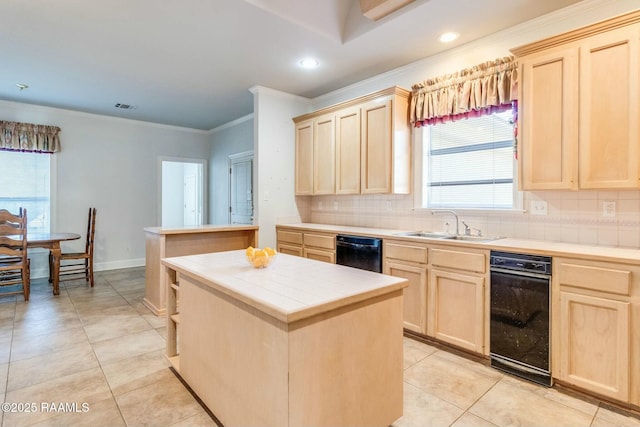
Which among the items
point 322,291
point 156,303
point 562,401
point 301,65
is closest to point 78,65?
point 301,65

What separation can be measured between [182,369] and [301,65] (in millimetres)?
3042

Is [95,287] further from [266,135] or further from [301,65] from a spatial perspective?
[301,65]

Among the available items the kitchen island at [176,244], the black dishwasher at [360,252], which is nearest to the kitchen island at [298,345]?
the black dishwasher at [360,252]

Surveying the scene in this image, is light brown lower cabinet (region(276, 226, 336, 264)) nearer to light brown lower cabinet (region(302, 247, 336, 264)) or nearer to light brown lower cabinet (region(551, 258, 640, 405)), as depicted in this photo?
light brown lower cabinet (region(302, 247, 336, 264))

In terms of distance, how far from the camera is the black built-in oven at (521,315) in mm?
2176

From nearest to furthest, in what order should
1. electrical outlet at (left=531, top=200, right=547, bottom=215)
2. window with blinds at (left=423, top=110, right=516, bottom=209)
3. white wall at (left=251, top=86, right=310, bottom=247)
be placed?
electrical outlet at (left=531, top=200, right=547, bottom=215), window with blinds at (left=423, top=110, right=516, bottom=209), white wall at (left=251, top=86, right=310, bottom=247)

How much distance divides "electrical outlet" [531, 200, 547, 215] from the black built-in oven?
0.63 metres

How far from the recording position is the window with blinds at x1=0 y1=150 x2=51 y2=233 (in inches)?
195

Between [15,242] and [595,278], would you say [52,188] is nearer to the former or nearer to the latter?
[15,242]

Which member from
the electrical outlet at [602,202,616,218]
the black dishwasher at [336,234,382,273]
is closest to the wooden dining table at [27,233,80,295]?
the black dishwasher at [336,234,382,273]

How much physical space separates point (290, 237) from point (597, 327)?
3030 mm

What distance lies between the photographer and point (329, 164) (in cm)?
413

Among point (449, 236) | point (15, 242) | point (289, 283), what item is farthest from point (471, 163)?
point (15, 242)

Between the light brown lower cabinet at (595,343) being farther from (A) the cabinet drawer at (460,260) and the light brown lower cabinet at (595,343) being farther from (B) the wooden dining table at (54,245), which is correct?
(B) the wooden dining table at (54,245)
